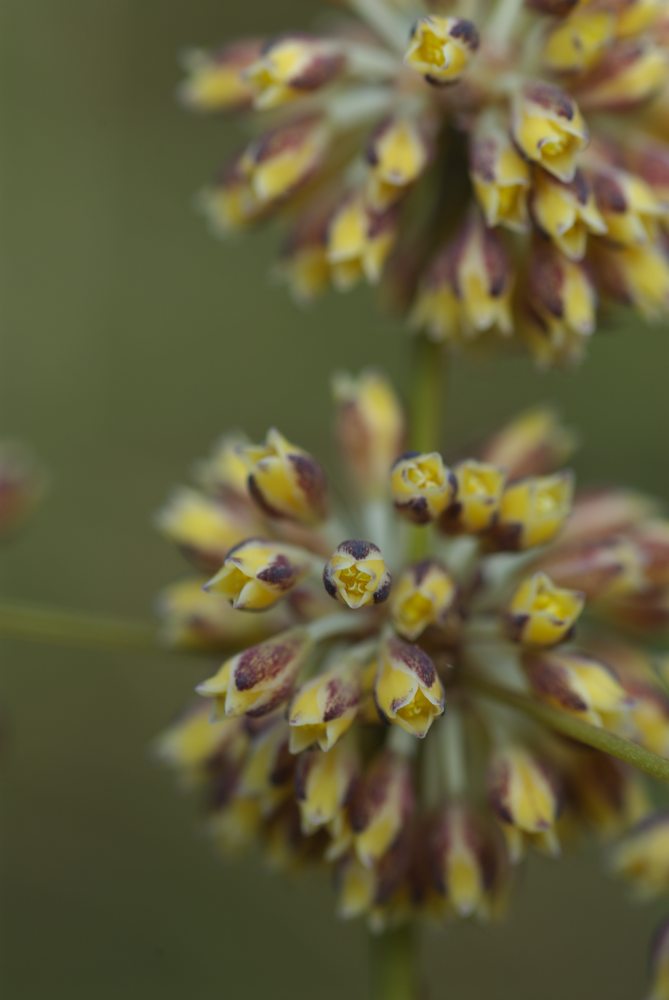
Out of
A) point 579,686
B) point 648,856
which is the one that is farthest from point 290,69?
point 648,856

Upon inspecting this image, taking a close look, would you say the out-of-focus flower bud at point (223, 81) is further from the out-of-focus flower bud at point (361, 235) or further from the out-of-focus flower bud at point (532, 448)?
the out-of-focus flower bud at point (532, 448)

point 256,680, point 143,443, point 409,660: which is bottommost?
point 409,660

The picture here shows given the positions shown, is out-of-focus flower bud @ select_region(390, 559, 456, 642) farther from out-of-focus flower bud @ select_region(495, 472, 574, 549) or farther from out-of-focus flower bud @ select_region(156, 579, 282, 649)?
out-of-focus flower bud @ select_region(156, 579, 282, 649)

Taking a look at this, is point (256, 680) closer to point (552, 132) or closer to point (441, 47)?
point (552, 132)

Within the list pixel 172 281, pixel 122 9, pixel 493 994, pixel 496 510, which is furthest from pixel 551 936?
pixel 122 9

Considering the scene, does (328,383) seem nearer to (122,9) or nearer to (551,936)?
(122,9)

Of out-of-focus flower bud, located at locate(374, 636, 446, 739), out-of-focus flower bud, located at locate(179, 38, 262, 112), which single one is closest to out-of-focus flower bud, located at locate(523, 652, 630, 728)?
out-of-focus flower bud, located at locate(374, 636, 446, 739)

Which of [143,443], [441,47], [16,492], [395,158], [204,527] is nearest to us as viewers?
[441,47]

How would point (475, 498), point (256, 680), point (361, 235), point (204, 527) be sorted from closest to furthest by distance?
point (256, 680) → point (475, 498) → point (361, 235) → point (204, 527)
